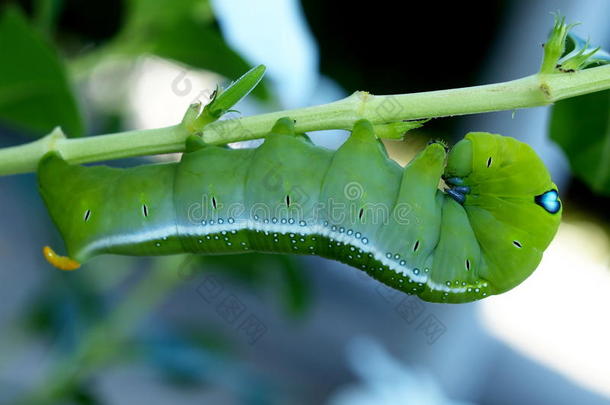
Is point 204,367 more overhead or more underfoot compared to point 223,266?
more underfoot

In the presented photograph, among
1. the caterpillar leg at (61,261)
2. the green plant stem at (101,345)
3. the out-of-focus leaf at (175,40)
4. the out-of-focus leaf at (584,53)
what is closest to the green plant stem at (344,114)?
the out-of-focus leaf at (584,53)

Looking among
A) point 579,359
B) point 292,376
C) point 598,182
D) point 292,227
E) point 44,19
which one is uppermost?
point 44,19

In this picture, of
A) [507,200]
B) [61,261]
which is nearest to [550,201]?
[507,200]

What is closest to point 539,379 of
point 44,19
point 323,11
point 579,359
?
point 579,359

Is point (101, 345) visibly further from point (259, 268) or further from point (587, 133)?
point (587, 133)

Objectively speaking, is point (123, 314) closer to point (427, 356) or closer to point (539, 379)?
point (427, 356)

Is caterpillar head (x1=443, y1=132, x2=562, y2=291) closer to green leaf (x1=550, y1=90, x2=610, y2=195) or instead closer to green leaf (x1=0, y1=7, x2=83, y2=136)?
green leaf (x1=550, y1=90, x2=610, y2=195)

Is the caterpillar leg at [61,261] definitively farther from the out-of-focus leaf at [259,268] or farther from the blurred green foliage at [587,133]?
the out-of-focus leaf at [259,268]
